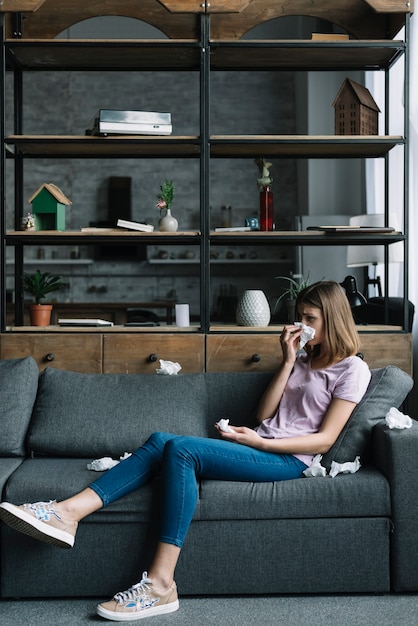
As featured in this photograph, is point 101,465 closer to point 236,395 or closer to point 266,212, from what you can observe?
point 236,395

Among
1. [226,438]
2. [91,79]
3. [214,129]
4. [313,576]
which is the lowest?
[313,576]

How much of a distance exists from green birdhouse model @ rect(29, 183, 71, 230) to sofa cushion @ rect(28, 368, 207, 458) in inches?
32.8

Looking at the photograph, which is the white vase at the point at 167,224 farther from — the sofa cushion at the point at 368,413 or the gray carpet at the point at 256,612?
the gray carpet at the point at 256,612

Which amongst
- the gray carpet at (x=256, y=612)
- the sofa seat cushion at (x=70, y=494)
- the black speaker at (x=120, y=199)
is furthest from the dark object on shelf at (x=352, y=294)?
the black speaker at (x=120, y=199)

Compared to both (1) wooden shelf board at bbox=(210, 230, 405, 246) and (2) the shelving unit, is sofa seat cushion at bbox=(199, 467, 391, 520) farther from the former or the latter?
(1) wooden shelf board at bbox=(210, 230, 405, 246)

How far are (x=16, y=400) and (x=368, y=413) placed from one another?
1.33m

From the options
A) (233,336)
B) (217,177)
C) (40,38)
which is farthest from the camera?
(217,177)

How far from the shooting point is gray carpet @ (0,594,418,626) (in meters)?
2.42

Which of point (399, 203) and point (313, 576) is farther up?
point (399, 203)

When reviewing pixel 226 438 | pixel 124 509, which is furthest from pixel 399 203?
pixel 124 509

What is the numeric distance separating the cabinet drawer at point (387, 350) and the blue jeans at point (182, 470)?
98 cm

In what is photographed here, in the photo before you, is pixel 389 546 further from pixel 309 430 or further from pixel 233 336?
pixel 233 336

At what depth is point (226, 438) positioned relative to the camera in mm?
2748

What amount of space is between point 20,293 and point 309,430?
5.87 feet
